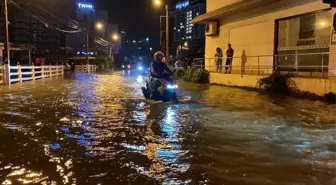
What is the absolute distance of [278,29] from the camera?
64.6 ft

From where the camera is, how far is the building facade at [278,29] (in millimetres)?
16391

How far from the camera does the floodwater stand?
15.1 ft

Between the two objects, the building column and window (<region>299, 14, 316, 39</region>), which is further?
window (<region>299, 14, 316, 39</region>)

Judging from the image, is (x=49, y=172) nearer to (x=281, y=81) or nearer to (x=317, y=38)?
(x=281, y=81)

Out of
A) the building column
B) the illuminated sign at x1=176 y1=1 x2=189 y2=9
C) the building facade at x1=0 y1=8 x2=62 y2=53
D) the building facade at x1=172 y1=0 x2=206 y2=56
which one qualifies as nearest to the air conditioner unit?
the building column

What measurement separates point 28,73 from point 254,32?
664 inches

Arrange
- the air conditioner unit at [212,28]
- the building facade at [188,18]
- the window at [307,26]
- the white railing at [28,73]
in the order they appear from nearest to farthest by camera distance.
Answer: the window at [307,26] < the white railing at [28,73] < the air conditioner unit at [212,28] < the building facade at [188,18]

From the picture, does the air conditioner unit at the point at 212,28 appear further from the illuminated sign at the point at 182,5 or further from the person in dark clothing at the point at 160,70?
the illuminated sign at the point at 182,5

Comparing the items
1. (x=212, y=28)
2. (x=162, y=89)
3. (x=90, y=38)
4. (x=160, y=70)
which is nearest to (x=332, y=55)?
(x=160, y=70)

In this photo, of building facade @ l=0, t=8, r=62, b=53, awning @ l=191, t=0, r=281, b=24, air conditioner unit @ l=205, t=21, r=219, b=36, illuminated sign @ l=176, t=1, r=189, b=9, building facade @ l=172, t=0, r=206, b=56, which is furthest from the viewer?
illuminated sign @ l=176, t=1, r=189, b=9

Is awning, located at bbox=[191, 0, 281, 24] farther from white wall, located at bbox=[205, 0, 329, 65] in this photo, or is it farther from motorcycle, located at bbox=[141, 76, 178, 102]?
motorcycle, located at bbox=[141, 76, 178, 102]

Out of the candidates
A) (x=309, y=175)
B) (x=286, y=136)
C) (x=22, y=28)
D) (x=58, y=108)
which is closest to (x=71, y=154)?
(x=309, y=175)

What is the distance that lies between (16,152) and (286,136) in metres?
5.09

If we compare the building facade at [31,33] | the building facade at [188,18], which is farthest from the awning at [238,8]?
the building facade at [188,18]
